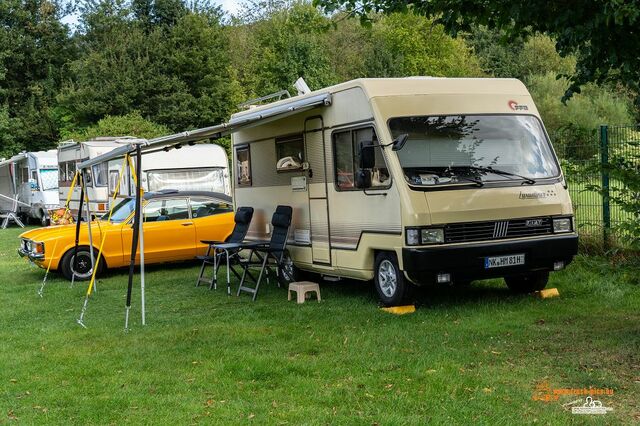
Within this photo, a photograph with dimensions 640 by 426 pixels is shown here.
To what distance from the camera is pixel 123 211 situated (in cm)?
1274

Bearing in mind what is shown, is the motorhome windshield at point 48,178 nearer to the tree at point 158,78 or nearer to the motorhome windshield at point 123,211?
the tree at point 158,78

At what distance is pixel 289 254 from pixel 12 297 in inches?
166

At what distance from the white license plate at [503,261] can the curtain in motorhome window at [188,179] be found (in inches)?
432

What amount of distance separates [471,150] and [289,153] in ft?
9.74

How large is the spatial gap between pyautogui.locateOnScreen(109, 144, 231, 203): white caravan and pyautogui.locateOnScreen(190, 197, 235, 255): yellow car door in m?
4.25

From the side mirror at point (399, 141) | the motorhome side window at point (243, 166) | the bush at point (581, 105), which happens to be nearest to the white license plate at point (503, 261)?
the side mirror at point (399, 141)

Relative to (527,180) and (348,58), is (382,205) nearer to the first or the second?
(527,180)

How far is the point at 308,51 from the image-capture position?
1361 inches

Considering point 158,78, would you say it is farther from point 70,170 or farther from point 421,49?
point 421,49

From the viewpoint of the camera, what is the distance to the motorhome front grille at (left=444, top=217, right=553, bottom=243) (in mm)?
7832

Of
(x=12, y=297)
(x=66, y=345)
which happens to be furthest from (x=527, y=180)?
(x=12, y=297)

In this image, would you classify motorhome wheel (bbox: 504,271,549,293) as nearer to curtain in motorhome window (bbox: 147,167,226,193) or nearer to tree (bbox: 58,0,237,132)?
curtain in motorhome window (bbox: 147,167,226,193)

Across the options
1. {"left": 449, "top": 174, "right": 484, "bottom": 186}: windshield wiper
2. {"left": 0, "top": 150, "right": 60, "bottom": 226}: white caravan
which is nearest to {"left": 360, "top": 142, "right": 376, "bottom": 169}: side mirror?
{"left": 449, "top": 174, "right": 484, "bottom": 186}: windshield wiper

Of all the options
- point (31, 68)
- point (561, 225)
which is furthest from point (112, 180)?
point (31, 68)
